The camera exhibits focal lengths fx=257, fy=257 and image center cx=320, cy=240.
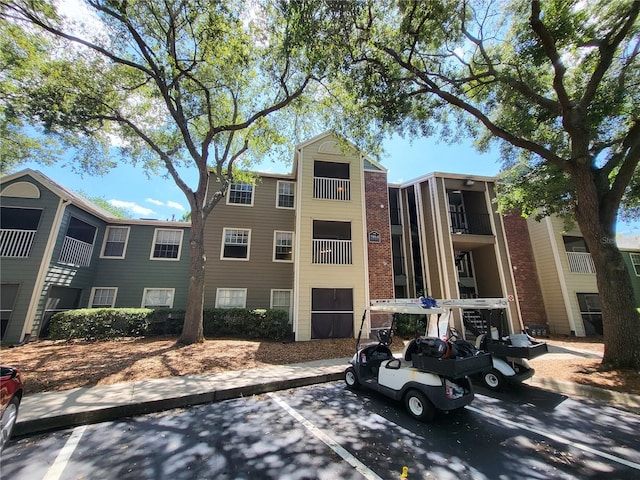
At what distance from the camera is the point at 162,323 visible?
11.5m

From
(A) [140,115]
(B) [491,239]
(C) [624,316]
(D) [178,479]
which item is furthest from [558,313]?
(A) [140,115]

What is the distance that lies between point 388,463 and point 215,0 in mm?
12884

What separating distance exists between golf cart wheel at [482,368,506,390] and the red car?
8.78 meters

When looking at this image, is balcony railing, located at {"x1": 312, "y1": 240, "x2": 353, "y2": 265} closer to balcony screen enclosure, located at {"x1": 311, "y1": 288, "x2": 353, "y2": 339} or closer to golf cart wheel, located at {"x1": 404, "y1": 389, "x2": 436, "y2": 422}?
balcony screen enclosure, located at {"x1": 311, "y1": 288, "x2": 353, "y2": 339}

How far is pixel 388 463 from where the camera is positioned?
10.7ft

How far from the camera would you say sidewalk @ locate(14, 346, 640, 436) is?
4.42 m

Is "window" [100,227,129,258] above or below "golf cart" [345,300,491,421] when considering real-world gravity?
above

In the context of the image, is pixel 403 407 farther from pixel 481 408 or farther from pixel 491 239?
pixel 491 239

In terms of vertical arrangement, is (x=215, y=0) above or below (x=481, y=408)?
above

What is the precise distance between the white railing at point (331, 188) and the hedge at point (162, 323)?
616 centimetres

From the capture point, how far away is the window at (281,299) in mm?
13773

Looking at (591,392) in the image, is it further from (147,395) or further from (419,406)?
(147,395)

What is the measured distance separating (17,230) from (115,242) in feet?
11.8

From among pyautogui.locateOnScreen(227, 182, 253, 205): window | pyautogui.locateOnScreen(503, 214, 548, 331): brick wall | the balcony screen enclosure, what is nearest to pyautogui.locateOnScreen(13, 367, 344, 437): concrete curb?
the balcony screen enclosure
